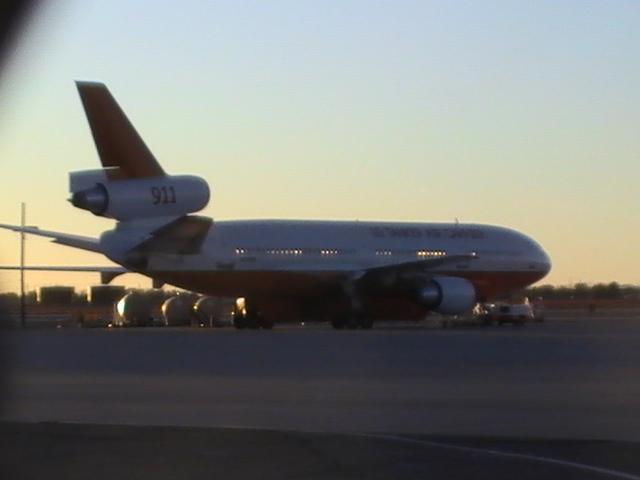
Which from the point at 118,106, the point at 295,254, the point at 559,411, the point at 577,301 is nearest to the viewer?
the point at 559,411

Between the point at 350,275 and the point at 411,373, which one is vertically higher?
the point at 350,275

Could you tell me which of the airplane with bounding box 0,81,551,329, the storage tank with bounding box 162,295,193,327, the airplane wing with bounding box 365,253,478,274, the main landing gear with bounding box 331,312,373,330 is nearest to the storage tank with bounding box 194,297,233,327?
the storage tank with bounding box 162,295,193,327

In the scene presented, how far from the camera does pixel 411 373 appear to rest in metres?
20.5

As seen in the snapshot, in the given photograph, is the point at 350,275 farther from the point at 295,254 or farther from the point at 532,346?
the point at 532,346

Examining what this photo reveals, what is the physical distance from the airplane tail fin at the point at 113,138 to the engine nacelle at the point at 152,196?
440mm

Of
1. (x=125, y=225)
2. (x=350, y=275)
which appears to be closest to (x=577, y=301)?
(x=350, y=275)

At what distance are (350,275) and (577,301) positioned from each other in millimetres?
60625

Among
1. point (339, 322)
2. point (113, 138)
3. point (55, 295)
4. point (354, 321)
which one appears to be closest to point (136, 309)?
point (339, 322)

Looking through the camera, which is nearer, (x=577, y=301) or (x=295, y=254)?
(x=295, y=254)

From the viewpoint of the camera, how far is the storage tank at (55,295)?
78312mm

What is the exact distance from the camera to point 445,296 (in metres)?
43.9

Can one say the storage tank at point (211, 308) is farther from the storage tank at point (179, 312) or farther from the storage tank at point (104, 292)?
the storage tank at point (104, 292)

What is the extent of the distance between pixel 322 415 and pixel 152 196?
78.3ft

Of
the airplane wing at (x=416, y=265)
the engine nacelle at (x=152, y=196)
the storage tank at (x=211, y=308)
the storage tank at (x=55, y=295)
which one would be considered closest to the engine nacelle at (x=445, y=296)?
the airplane wing at (x=416, y=265)
